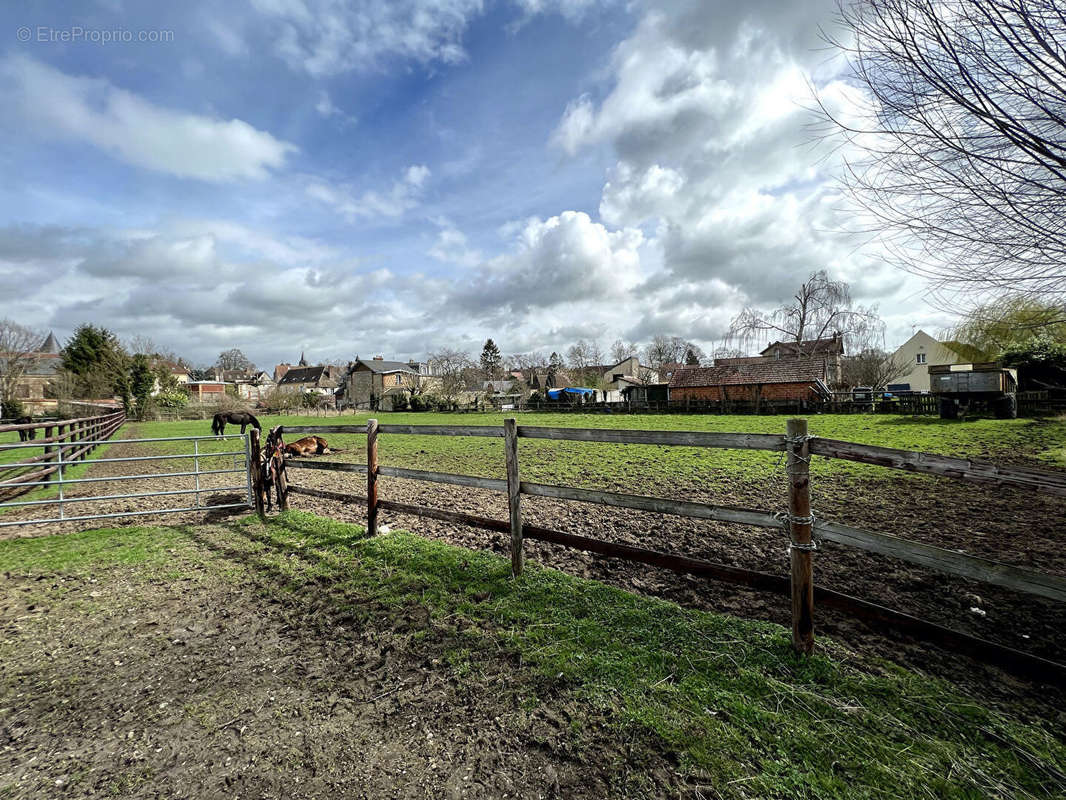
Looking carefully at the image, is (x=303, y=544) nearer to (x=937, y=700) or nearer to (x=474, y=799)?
(x=474, y=799)

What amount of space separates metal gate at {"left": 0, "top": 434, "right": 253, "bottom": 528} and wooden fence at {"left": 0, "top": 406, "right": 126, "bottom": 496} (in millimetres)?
101

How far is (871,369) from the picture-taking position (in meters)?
48.3

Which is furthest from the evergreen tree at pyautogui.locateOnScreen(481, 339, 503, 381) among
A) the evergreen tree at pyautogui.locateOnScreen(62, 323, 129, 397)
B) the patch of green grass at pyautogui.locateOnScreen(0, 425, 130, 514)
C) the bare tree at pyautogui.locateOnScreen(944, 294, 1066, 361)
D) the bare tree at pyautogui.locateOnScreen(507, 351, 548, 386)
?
the bare tree at pyautogui.locateOnScreen(944, 294, 1066, 361)

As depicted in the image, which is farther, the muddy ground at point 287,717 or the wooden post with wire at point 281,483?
the wooden post with wire at point 281,483

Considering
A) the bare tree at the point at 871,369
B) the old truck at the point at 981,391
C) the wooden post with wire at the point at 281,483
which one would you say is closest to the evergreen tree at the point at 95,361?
the wooden post with wire at the point at 281,483

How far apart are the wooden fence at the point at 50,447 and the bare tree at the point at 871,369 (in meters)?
57.0

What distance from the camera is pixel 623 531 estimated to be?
551cm

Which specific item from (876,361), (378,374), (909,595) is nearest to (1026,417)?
(909,595)

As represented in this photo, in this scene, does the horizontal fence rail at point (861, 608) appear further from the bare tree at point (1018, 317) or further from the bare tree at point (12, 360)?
the bare tree at point (12, 360)

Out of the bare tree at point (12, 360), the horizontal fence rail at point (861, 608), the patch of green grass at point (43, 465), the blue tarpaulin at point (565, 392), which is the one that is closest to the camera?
the horizontal fence rail at point (861, 608)

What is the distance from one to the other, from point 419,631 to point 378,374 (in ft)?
245

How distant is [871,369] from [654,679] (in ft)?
191

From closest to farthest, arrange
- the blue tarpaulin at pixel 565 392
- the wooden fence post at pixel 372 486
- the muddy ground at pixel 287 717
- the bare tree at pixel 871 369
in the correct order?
the muddy ground at pixel 287 717
the wooden fence post at pixel 372 486
the bare tree at pixel 871 369
the blue tarpaulin at pixel 565 392

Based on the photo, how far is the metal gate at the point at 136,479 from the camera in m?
6.15
